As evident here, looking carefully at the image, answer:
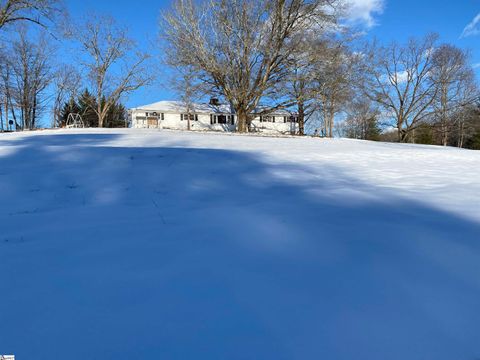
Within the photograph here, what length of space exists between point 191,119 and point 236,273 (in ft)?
112

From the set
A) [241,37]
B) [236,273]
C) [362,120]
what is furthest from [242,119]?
[362,120]

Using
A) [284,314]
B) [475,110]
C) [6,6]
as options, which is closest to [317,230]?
[284,314]

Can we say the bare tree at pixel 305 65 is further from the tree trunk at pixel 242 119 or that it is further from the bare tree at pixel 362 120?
the bare tree at pixel 362 120

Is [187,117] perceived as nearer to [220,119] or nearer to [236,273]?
[220,119]

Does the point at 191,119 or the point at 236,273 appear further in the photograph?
the point at 191,119

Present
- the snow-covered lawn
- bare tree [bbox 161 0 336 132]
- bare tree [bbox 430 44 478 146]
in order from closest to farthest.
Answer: the snow-covered lawn
bare tree [bbox 161 0 336 132]
bare tree [bbox 430 44 478 146]

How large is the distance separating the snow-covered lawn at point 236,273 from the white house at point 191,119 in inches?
1150

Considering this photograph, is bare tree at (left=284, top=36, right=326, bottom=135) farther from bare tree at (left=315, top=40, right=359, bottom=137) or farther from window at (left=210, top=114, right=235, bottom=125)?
window at (left=210, top=114, right=235, bottom=125)

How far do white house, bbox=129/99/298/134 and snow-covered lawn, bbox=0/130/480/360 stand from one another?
29216mm

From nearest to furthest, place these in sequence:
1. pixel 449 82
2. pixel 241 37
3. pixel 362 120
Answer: pixel 241 37, pixel 449 82, pixel 362 120

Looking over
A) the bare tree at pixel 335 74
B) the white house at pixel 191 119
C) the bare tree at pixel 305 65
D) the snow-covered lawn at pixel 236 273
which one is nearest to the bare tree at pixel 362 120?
the bare tree at pixel 335 74

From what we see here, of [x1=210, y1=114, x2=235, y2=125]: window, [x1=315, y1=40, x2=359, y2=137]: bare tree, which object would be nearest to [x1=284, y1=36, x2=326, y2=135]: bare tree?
[x1=315, y1=40, x2=359, y2=137]: bare tree

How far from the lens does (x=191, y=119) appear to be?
34312 mm

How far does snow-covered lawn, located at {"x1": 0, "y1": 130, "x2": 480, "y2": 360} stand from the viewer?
3.80 ft
